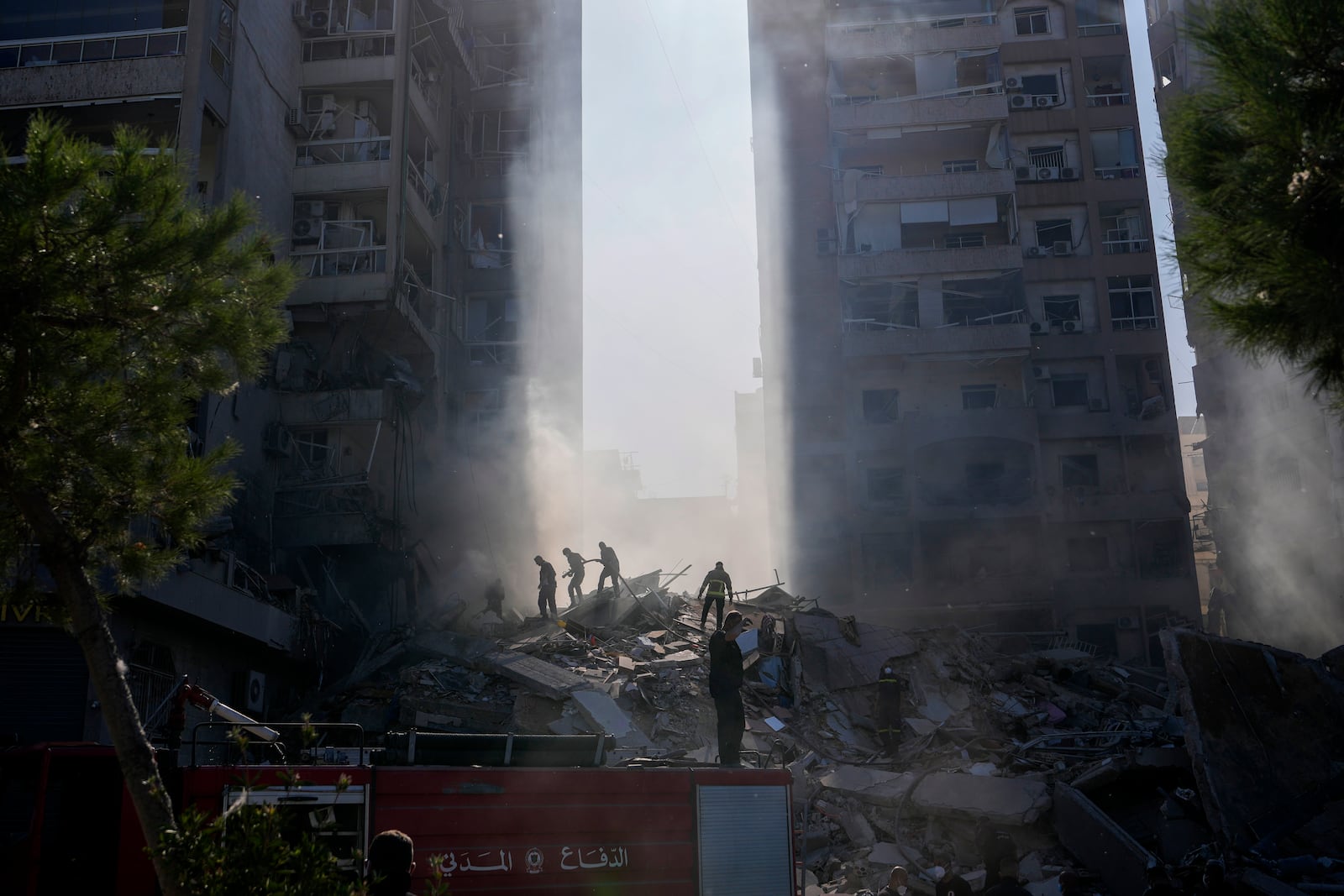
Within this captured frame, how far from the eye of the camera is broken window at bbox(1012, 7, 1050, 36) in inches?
1580

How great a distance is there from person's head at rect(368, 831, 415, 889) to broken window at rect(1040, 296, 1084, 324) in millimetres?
37053

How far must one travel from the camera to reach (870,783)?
1488cm

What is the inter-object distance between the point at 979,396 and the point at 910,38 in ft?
43.5

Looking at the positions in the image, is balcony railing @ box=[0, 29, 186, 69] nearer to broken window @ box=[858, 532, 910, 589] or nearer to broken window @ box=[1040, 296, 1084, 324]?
broken window @ box=[858, 532, 910, 589]

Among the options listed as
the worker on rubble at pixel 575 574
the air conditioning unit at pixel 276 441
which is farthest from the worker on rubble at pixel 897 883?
the air conditioning unit at pixel 276 441

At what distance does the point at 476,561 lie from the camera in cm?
3294

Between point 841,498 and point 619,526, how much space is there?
1051 inches

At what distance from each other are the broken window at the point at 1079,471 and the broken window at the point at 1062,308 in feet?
16.0

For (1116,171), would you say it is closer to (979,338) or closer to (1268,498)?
(979,338)

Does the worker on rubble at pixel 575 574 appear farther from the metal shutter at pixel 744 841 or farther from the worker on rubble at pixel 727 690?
the metal shutter at pixel 744 841

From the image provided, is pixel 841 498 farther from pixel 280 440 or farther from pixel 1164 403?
pixel 280 440

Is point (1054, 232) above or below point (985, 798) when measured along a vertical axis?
above

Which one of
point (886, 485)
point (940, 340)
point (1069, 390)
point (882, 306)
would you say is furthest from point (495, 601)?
point (1069, 390)

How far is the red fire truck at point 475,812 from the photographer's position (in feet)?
24.2
